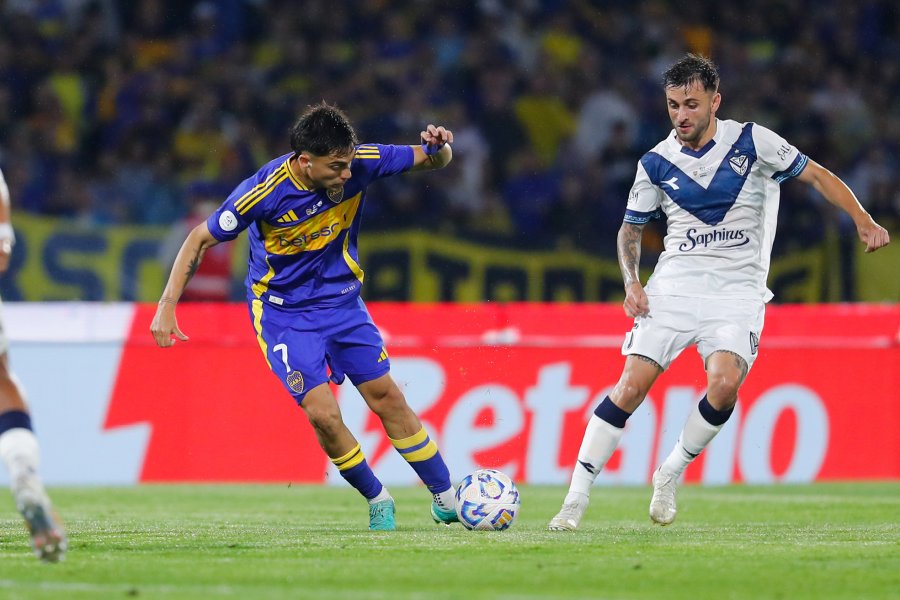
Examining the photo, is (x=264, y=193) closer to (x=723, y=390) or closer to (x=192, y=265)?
(x=192, y=265)

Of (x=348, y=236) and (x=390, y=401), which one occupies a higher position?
(x=348, y=236)

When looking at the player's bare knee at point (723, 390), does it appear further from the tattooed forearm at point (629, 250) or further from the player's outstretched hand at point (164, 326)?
the player's outstretched hand at point (164, 326)

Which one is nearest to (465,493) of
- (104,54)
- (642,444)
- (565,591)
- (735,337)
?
(735,337)

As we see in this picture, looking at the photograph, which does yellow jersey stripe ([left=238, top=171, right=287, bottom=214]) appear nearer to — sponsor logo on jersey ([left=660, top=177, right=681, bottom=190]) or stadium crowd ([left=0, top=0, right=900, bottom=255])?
sponsor logo on jersey ([left=660, top=177, right=681, bottom=190])

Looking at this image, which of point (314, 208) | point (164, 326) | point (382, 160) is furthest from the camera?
point (382, 160)

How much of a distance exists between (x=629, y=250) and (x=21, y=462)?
11.5 ft

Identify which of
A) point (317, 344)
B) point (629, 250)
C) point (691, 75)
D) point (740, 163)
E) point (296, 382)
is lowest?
point (296, 382)

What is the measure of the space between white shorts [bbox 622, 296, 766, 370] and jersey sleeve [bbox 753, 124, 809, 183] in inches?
27.3

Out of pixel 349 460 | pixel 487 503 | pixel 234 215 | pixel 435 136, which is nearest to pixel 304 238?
pixel 234 215

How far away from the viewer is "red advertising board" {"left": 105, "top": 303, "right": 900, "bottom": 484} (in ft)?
41.3

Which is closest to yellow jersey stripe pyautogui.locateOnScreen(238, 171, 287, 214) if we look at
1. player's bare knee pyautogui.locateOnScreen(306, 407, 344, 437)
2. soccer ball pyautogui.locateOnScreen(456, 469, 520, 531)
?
player's bare knee pyautogui.locateOnScreen(306, 407, 344, 437)

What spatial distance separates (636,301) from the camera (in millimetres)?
7930

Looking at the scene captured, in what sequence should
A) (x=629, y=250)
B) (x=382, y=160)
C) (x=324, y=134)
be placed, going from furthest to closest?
1. (x=629, y=250)
2. (x=382, y=160)
3. (x=324, y=134)

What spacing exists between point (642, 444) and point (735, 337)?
191 inches
